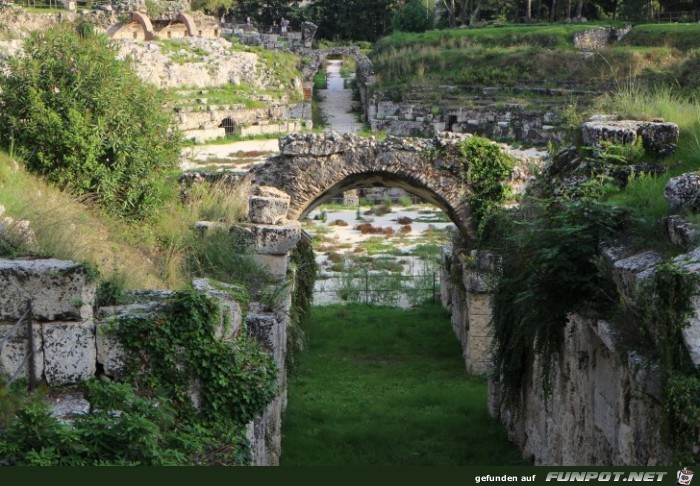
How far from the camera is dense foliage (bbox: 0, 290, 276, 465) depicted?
698cm

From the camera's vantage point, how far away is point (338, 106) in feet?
165

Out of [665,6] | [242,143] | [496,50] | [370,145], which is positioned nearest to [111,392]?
[370,145]

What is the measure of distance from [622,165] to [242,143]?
28445 millimetres

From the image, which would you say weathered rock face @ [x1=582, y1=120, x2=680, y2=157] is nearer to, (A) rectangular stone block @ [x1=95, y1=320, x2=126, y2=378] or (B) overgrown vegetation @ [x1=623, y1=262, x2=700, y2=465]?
(B) overgrown vegetation @ [x1=623, y1=262, x2=700, y2=465]

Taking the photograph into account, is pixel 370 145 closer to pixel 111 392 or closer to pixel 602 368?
pixel 602 368

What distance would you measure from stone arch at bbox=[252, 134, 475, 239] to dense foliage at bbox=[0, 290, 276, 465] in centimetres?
804

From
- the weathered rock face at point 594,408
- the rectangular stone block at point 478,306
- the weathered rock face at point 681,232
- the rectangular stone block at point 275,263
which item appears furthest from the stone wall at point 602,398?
the rectangular stone block at point 275,263

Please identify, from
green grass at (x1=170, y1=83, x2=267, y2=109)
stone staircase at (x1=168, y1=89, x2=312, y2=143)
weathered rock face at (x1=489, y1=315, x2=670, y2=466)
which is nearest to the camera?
weathered rock face at (x1=489, y1=315, x2=670, y2=466)

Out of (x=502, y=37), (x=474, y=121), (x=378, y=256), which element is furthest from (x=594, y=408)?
(x=502, y=37)

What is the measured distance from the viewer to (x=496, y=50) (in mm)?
45281

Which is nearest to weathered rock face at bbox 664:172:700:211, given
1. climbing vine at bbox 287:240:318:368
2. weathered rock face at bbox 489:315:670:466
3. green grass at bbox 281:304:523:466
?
weathered rock face at bbox 489:315:670:466

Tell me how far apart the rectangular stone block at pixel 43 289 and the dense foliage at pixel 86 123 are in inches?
209


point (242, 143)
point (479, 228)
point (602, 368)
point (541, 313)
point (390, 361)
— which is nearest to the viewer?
point (602, 368)

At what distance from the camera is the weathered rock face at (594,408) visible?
768cm
